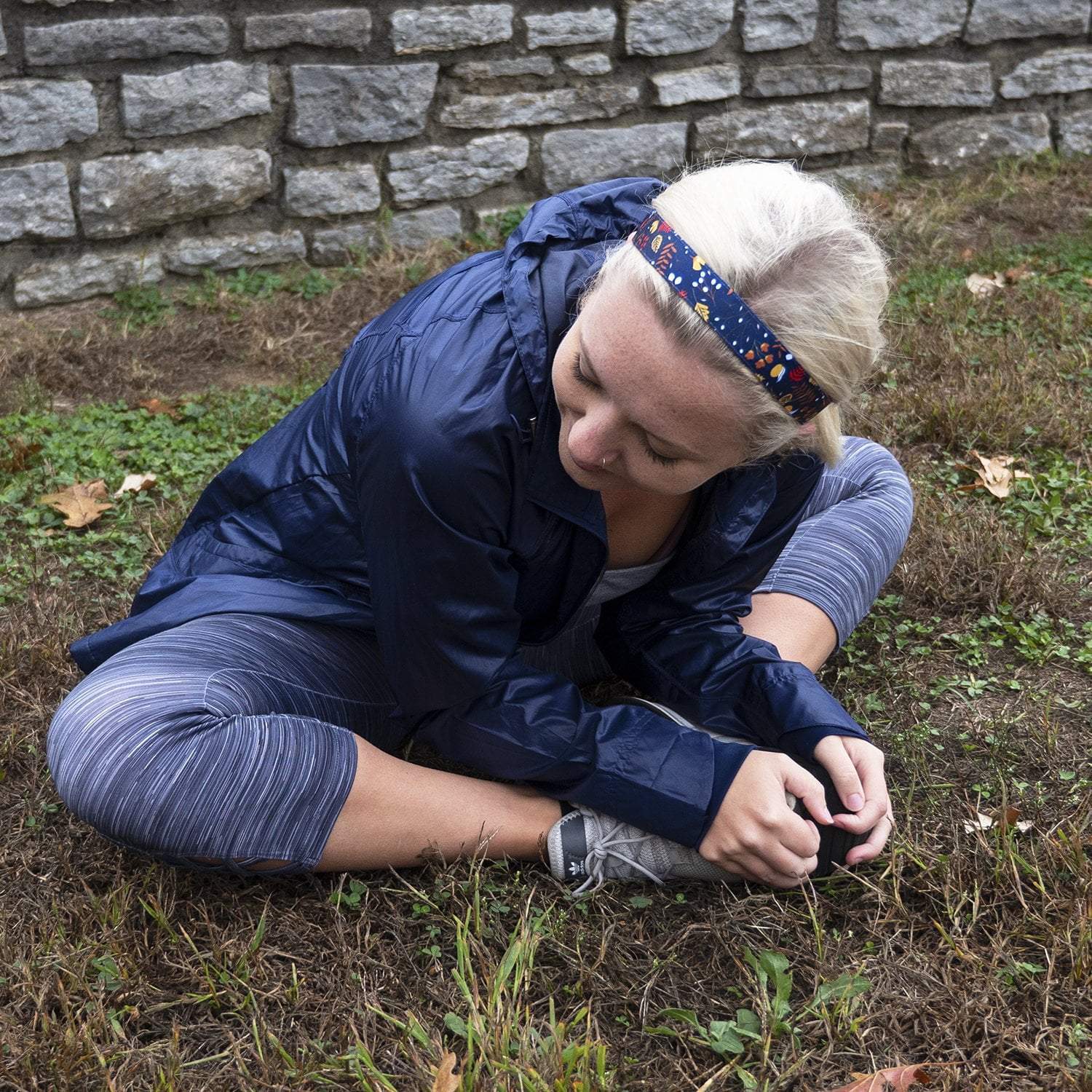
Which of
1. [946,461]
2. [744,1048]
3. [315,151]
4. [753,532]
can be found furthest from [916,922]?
[315,151]

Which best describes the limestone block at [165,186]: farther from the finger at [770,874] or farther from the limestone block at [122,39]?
the finger at [770,874]

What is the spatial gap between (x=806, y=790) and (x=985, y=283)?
9.30ft

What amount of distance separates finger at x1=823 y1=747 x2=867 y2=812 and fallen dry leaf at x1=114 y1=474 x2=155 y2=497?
188 cm

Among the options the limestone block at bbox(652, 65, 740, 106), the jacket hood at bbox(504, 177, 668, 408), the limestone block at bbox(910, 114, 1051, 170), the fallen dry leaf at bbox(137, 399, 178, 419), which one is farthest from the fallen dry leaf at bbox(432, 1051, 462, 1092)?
the limestone block at bbox(910, 114, 1051, 170)

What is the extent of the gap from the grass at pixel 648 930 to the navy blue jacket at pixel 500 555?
0.68 ft

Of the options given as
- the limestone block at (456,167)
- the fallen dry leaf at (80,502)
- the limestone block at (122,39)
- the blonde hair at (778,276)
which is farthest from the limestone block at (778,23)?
the blonde hair at (778,276)

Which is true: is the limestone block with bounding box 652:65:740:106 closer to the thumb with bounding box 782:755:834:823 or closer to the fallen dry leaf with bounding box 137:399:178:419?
the fallen dry leaf with bounding box 137:399:178:419

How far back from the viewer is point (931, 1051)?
1482 mm

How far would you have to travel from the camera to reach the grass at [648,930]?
1.46 meters

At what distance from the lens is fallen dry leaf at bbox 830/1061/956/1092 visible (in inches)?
55.8

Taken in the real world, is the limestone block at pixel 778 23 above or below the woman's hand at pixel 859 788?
above

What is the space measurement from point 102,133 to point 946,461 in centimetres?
Answer: 264

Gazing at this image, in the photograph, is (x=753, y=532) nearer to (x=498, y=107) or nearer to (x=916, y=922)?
(x=916, y=922)

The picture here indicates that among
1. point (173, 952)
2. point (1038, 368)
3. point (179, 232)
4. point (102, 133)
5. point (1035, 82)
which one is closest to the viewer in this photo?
point (173, 952)
